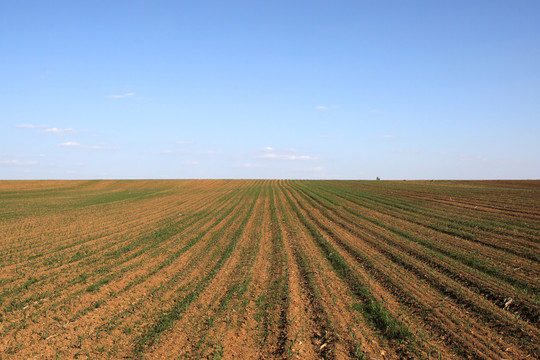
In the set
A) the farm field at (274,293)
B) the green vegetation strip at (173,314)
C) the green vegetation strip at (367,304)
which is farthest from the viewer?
the green vegetation strip at (367,304)

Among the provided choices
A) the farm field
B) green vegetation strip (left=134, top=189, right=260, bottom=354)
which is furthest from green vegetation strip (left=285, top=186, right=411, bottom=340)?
green vegetation strip (left=134, top=189, right=260, bottom=354)

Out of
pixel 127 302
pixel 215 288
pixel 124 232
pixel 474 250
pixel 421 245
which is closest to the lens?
pixel 127 302

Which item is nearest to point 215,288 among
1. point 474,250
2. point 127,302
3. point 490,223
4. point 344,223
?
point 127,302

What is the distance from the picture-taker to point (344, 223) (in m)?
20.5

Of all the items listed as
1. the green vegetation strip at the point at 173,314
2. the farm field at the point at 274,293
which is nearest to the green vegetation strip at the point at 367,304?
the farm field at the point at 274,293

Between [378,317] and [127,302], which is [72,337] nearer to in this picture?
[127,302]

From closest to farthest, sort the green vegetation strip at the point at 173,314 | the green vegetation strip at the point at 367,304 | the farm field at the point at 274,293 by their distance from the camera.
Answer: the farm field at the point at 274,293 → the green vegetation strip at the point at 173,314 → the green vegetation strip at the point at 367,304

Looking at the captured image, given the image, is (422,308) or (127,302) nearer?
(422,308)

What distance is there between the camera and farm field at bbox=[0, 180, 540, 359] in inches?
259

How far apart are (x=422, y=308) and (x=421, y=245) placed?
6773mm

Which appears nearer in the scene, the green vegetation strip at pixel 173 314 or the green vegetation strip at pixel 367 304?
the green vegetation strip at pixel 173 314

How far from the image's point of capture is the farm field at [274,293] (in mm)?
6582

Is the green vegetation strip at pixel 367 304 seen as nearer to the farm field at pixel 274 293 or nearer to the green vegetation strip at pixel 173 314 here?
the farm field at pixel 274 293

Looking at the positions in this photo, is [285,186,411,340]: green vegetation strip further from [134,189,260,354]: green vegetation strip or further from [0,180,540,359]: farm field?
[134,189,260,354]: green vegetation strip
